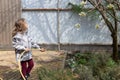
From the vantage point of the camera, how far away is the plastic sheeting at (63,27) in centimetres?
1291

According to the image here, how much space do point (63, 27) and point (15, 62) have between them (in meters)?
2.45

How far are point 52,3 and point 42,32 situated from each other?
1005mm

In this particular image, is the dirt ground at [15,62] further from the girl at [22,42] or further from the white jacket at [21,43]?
the white jacket at [21,43]

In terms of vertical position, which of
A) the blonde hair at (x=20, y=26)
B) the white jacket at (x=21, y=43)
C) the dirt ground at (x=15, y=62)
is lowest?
the dirt ground at (x=15, y=62)

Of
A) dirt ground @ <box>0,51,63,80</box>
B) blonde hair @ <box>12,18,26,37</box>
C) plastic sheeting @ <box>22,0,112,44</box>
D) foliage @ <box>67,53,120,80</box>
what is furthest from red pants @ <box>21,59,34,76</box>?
plastic sheeting @ <box>22,0,112,44</box>

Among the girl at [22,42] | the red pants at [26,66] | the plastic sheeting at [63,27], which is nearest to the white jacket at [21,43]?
the girl at [22,42]

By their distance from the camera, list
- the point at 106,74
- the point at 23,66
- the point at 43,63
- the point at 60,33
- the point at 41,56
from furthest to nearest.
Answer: the point at 60,33 < the point at 41,56 < the point at 43,63 < the point at 23,66 < the point at 106,74

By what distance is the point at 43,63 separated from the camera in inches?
441

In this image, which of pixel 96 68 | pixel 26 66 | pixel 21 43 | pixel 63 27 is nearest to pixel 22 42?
pixel 21 43

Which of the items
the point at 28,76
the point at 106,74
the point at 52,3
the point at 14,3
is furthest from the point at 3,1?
the point at 106,74

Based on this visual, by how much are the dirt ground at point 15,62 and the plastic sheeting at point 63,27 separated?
2.07 feet

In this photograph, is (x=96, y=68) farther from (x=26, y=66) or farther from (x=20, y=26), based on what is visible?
A: (x=20, y=26)

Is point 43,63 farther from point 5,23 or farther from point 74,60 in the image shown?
point 5,23

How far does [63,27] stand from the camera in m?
13.0
